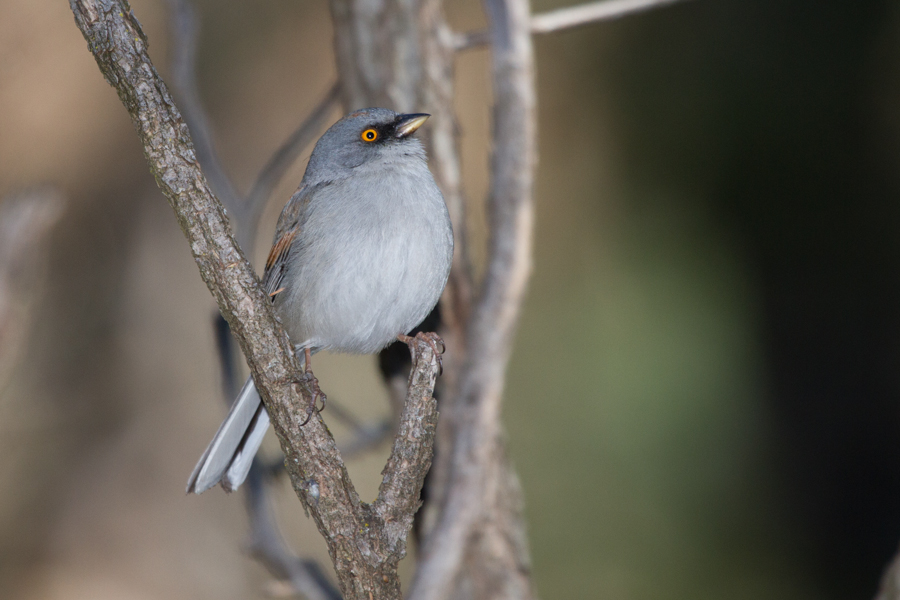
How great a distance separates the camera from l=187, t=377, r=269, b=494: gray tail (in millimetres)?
3117

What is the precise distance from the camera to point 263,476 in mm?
4723

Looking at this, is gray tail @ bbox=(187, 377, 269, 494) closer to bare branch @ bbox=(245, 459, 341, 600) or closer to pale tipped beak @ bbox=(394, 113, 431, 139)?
bare branch @ bbox=(245, 459, 341, 600)

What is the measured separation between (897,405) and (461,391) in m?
4.86

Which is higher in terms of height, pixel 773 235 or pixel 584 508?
pixel 773 235

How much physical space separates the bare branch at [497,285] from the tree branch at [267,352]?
1.66 meters

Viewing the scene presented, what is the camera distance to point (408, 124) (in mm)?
3934

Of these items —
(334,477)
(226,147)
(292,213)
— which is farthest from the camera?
(226,147)

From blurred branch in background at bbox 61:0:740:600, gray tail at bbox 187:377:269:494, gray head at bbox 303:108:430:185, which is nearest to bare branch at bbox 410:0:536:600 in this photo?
blurred branch in background at bbox 61:0:740:600

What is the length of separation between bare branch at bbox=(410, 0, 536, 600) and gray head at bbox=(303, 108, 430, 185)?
724 millimetres

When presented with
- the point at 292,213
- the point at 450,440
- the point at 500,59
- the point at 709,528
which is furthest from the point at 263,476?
the point at 709,528

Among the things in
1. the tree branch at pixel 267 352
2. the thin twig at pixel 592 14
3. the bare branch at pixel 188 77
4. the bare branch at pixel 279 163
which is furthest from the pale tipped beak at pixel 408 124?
the tree branch at pixel 267 352

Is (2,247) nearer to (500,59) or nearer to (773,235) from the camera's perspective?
(500,59)

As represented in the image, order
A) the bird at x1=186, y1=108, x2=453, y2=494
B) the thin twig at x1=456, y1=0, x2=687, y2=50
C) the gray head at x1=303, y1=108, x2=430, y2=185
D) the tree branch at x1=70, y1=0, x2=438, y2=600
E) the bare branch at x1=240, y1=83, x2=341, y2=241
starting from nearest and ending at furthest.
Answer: the tree branch at x1=70, y1=0, x2=438, y2=600 < the bird at x1=186, y1=108, x2=453, y2=494 < the gray head at x1=303, y1=108, x2=430, y2=185 < the thin twig at x1=456, y1=0, x2=687, y2=50 < the bare branch at x1=240, y1=83, x2=341, y2=241

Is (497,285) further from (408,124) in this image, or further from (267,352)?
(267,352)
